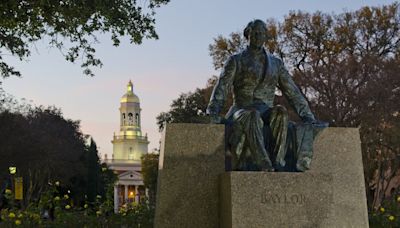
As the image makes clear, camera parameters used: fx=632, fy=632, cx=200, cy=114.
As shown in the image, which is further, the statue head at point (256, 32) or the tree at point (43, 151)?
the tree at point (43, 151)

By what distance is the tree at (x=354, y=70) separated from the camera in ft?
81.6

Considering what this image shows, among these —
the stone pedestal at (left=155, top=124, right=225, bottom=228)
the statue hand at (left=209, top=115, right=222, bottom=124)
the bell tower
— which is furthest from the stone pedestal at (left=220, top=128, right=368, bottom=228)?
the bell tower

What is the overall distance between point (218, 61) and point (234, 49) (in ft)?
3.25

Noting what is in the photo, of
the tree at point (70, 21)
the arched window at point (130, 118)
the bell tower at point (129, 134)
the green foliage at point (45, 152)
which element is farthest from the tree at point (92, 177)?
the arched window at point (130, 118)

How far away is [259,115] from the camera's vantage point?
7.85 m

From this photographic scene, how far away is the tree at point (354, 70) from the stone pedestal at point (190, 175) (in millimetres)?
16888

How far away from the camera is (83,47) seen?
579 inches

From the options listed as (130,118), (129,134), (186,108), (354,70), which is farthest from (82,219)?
(130,118)

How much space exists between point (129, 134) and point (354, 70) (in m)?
113

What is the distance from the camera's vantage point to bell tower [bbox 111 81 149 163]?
135000 millimetres

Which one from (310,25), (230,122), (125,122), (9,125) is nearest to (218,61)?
(310,25)

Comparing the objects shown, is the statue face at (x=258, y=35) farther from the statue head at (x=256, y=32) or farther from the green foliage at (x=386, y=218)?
the green foliage at (x=386, y=218)

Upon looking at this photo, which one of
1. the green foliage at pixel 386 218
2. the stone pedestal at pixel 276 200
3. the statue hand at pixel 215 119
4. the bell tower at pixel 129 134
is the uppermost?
the bell tower at pixel 129 134

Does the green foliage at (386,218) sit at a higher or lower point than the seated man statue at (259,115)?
lower
